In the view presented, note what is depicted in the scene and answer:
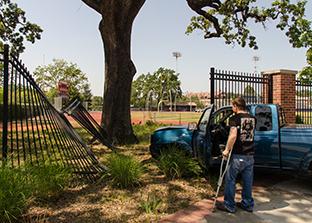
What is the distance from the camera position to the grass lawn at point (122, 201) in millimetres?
4777

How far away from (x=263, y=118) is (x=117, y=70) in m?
6.14

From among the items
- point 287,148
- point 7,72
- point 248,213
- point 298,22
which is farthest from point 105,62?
point 298,22

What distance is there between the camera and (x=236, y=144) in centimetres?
520

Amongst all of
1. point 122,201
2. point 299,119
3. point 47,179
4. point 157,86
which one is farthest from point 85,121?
point 157,86

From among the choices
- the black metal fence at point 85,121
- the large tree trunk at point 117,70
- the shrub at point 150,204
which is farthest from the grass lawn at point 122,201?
the large tree trunk at point 117,70

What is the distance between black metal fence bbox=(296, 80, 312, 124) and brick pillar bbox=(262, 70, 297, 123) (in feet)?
3.66

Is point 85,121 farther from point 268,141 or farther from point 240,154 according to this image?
point 240,154

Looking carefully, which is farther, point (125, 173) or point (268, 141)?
point (268, 141)

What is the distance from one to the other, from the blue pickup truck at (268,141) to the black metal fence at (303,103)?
7903 millimetres

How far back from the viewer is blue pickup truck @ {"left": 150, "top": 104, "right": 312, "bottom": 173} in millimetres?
6277

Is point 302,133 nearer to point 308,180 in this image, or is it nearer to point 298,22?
point 308,180

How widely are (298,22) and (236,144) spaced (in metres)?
12.4

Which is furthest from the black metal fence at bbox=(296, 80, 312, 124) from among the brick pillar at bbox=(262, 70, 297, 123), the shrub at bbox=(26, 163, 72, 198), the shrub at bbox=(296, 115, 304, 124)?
the shrub at bbox=(26, 163, 72, 198)

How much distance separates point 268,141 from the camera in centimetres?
656
